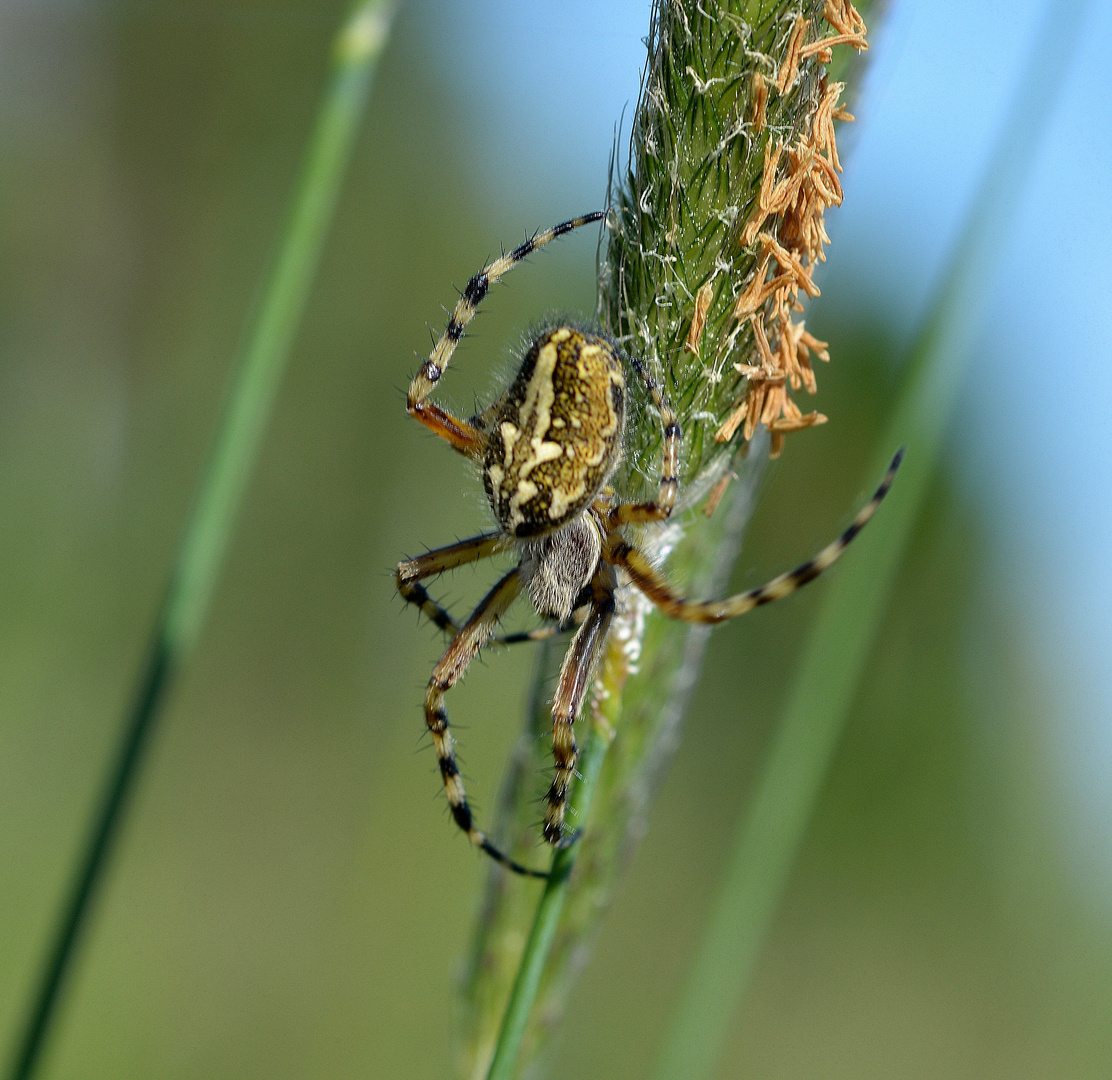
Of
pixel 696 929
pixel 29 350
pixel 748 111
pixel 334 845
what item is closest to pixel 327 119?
pixel 748 111

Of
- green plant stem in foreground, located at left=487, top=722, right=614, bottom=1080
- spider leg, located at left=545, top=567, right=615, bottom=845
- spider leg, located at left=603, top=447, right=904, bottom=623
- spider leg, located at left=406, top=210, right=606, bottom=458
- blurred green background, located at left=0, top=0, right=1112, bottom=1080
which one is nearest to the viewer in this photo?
green plant stem in foreground, located at left=487, top=722, right=614, bottom=1080

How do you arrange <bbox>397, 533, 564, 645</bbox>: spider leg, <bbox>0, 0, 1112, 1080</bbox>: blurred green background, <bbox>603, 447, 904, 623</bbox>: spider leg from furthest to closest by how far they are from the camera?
<bbox>0, 0, 1112, 1080</bbox>: blurred green background < <bbox>397, 533, 564, 645</bbox>: spider leg < <bbox>603, 447, 904, 623</bbox>: spider leg

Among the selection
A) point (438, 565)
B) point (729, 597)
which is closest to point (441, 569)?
point (438, 565)

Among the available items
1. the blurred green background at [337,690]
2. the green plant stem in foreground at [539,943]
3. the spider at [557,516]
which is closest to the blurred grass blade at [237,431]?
the spider at [557,516]

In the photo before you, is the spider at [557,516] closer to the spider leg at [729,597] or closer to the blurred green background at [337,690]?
the spider leg at [729,597]

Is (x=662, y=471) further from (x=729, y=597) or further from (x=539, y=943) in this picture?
(x=539, y=943)

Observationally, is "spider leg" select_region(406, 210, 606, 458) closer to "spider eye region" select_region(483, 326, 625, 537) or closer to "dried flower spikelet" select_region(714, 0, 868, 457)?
"spider eye region" select_region(483, 326, 625, 537)

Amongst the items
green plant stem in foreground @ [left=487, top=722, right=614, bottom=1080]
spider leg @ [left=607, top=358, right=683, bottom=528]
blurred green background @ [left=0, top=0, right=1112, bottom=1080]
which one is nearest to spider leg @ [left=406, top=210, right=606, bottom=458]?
spider leg @ [left=607, top=358, right=683, bottom=528]

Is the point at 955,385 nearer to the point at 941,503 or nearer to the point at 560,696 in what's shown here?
the point at 560,696

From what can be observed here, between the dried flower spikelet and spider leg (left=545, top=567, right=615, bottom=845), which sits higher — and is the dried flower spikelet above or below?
above
